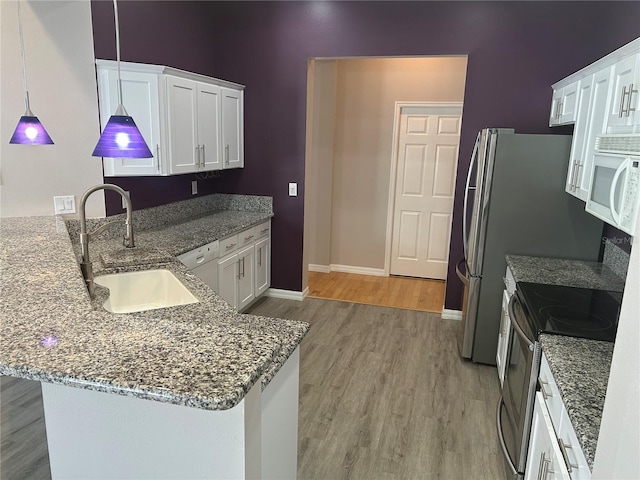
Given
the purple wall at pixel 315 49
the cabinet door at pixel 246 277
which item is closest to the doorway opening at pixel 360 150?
the purple wall at pixel 315 49

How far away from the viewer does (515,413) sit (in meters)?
2.22

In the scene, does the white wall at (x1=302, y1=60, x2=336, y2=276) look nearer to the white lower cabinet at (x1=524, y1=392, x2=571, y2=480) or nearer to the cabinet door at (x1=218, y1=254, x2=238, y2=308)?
the cabinet door at (x1=218, y1=254, x2=238, y2=308)

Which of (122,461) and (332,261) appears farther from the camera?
(332,261)

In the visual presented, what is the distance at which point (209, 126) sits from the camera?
3994 millimetres

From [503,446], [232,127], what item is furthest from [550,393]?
[232,127]

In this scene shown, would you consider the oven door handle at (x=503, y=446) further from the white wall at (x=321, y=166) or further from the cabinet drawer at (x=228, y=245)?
the white wall at (x=321, y=166)

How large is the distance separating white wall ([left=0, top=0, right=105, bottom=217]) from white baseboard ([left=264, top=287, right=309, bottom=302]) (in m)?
2.06

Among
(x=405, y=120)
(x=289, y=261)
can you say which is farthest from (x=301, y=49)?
(x=289, y=261)

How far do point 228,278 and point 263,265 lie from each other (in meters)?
0.76

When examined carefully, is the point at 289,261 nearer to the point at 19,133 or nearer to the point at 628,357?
the point at 19,133

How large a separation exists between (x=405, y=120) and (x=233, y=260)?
2.76 metres

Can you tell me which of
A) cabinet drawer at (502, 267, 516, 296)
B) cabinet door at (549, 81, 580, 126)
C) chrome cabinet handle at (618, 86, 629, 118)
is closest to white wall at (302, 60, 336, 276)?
cabinet drawer at (502, 267, 516, 296)

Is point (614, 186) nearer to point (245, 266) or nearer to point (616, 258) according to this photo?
point (616, 258)

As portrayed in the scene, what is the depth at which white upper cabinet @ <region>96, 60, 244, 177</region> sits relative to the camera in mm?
3252
